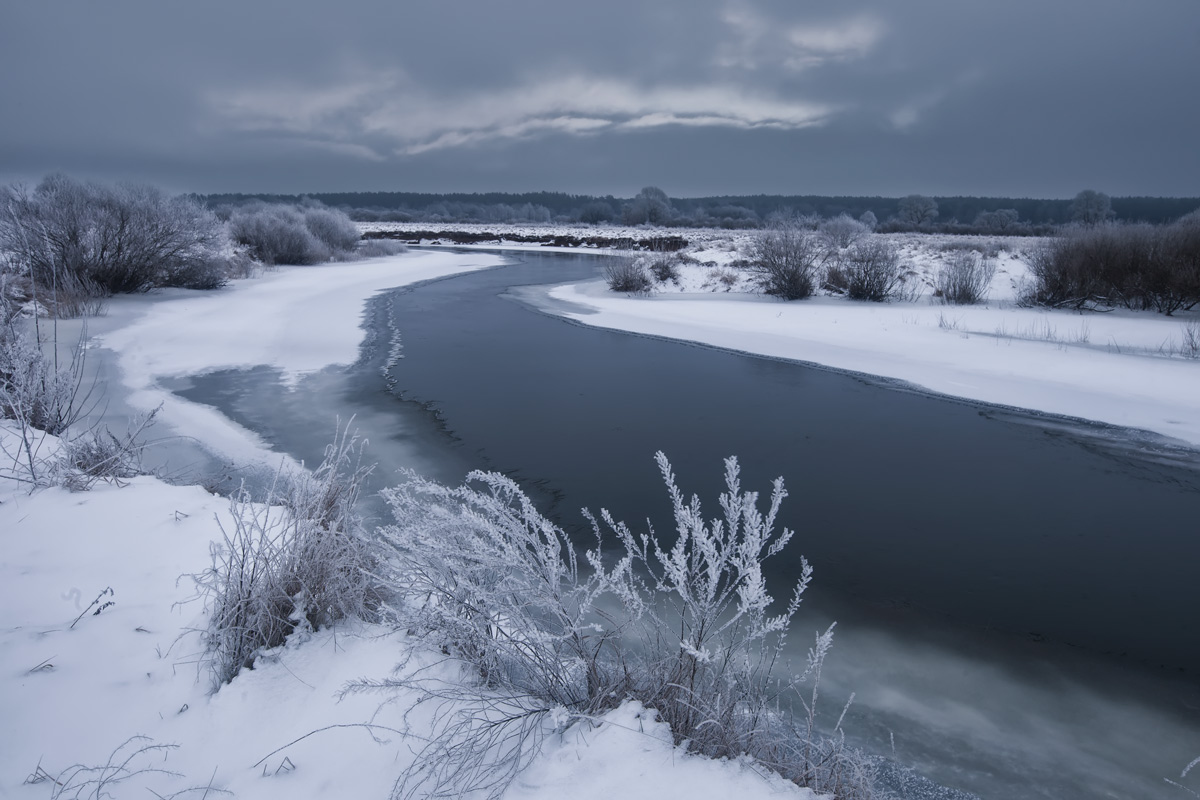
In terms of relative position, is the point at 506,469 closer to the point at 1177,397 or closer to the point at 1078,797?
the point at 1078,797

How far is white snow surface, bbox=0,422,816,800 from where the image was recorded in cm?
227

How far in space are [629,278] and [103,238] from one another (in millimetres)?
13573

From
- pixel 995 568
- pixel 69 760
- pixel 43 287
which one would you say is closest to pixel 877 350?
pixel 995 568

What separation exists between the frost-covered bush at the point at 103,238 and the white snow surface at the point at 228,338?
0.65 m

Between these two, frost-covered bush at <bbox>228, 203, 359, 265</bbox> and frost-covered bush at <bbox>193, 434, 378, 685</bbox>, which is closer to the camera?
frost-covered bush at <bbox>193, 434, 378, 685</bbox>

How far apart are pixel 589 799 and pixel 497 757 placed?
0.39m

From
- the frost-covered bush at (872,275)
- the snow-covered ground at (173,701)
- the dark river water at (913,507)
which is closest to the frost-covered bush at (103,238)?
the dark river water at (913,507)

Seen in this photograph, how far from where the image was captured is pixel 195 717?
104 inches

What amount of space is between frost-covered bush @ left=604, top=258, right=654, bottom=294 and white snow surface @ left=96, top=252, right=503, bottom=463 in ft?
24.4

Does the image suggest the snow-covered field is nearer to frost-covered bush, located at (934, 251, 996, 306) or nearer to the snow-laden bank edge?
the snow-laden bank edge

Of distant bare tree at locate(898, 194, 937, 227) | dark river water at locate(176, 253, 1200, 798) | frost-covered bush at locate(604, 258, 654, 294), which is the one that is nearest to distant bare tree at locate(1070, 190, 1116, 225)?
distant bare tree at locate(898, 194, 937, 227)

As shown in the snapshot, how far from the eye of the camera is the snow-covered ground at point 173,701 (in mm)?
2283

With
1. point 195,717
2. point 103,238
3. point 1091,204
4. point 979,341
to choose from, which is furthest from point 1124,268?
point 1091,204

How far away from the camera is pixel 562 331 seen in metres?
14.9
